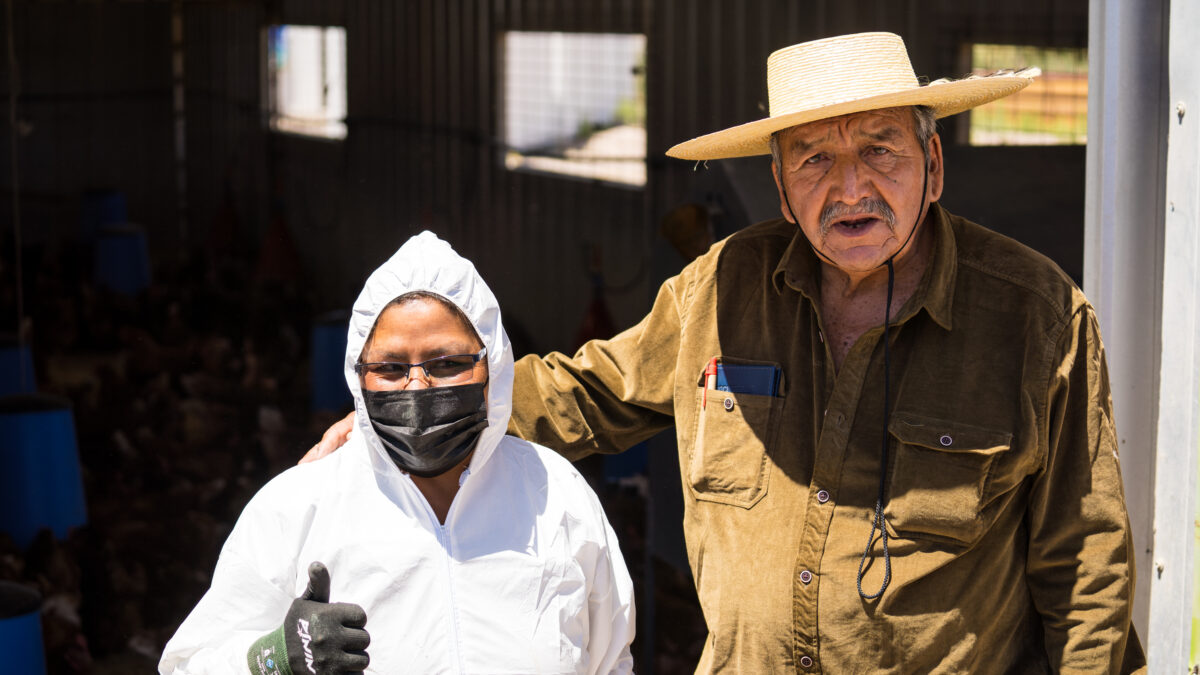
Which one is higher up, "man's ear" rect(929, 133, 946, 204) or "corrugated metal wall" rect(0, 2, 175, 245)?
"corrugated metal wall" rect(0, 2, 175, 245)

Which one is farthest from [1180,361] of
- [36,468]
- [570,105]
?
[570,105]

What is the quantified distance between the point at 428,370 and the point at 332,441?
0.34 meters

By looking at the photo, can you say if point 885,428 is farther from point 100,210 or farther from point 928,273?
point 100,210

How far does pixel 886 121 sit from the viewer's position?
2043 mm

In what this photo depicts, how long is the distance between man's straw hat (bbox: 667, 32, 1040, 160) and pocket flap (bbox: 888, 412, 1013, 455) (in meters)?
0.51

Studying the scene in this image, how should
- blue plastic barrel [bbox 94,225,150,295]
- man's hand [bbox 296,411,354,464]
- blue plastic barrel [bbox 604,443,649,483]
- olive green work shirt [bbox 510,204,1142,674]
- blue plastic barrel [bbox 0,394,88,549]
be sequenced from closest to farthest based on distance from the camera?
1. olive green work shirt [bbox 510,204,1142,674]
2. man's hand [bbox 296,411,354,464]
3. blue plastic barrel [bbox 0,394,88,549]
4. blue plastic barrel [bbox 604,443,649,483]
5. blue plastic barrel [bbox 94,225,150,295]

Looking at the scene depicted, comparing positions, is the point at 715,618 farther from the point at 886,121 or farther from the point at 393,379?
the point at 886,121

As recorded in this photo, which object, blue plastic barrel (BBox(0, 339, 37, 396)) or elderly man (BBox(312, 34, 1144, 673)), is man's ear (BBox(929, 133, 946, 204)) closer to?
elderly man (BBox(312, 34, 1144, 673))

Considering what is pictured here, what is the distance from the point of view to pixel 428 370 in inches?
73.0

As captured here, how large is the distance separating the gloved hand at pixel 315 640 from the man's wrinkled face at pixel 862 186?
0.97 m

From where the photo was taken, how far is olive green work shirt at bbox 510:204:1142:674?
195 cm

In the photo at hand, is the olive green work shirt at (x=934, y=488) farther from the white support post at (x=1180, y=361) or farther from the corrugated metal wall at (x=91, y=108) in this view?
the corrugated metal wall at (x=91, y=108)

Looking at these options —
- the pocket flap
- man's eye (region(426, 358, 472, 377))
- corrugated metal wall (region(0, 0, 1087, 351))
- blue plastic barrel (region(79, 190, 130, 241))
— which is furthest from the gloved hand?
blue plastic barrel (region(79, 190, 130, 241))

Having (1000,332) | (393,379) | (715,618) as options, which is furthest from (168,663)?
(1000,332)
